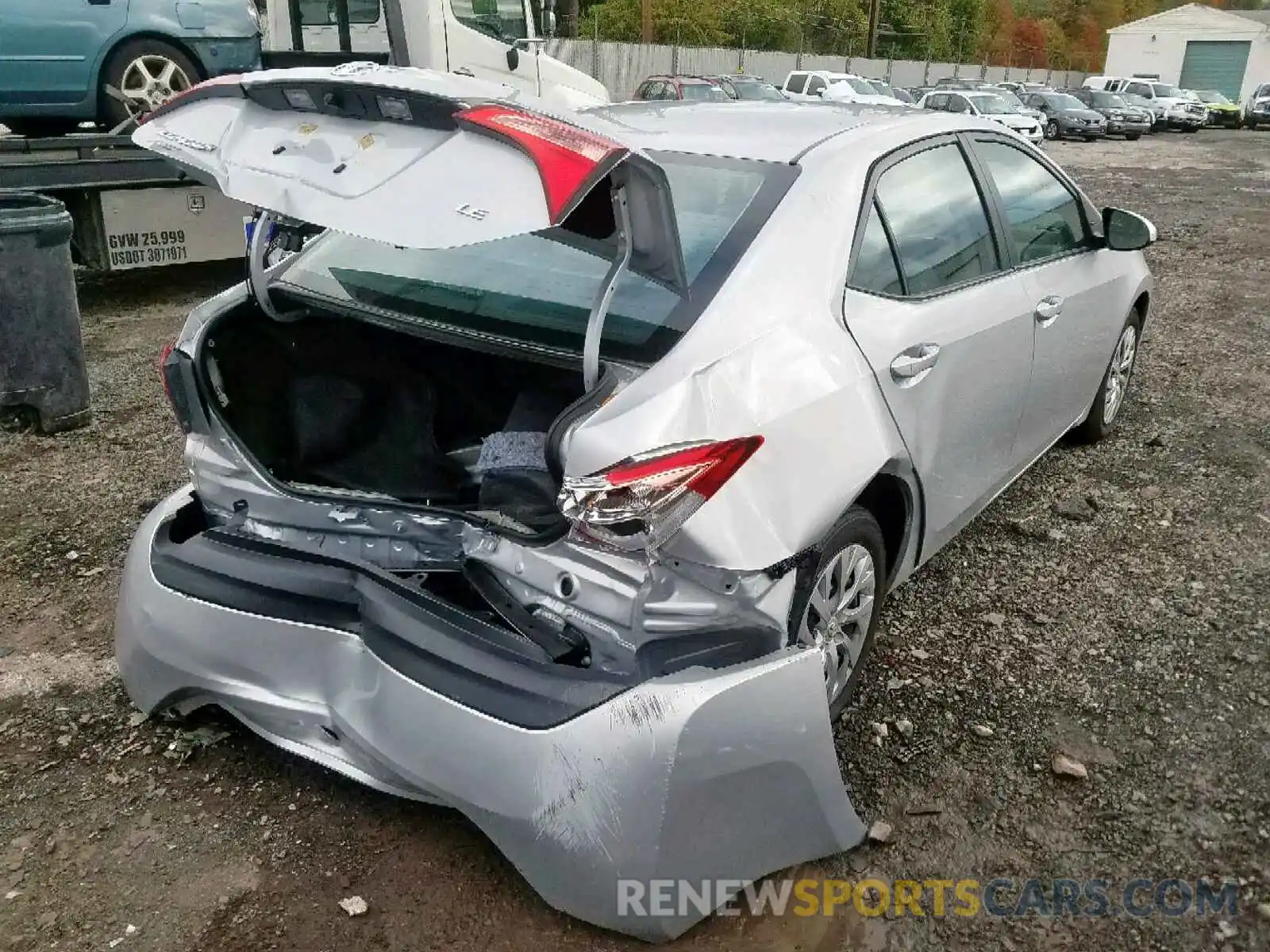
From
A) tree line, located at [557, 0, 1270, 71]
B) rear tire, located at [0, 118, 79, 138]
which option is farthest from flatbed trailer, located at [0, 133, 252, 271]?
tree line, located at [557, 0, 1270, 71]

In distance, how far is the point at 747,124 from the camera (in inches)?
120

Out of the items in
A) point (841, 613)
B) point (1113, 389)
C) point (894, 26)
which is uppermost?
point (894, 26)

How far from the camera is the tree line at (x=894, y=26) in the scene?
3928cm

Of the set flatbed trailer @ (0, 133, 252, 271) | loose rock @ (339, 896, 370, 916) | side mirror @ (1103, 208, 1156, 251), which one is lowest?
loose rock @ (339, 896, 370, 916)

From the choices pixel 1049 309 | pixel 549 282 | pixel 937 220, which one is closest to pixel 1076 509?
pixel 1049 309

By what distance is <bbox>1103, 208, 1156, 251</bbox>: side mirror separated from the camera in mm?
4066

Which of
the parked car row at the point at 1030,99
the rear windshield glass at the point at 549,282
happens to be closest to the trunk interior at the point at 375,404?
the rear windshield glass at the point at 549,282

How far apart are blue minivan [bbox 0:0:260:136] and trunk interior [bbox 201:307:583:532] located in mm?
5357

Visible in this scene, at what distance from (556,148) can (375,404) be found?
1.25 metres

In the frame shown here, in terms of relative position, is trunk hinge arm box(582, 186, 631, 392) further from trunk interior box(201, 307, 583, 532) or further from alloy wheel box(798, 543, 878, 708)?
alloy wheel box(798, 543, 878, 708)

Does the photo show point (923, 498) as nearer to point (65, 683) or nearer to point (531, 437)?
point (531, 437)

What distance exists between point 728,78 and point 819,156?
23.4m

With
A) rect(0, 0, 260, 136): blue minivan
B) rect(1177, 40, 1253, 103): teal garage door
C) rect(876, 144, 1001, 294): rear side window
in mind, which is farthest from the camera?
rect(1177, 40, 1253, 103): teal garage door

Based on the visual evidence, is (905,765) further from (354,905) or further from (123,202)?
(123,202)
